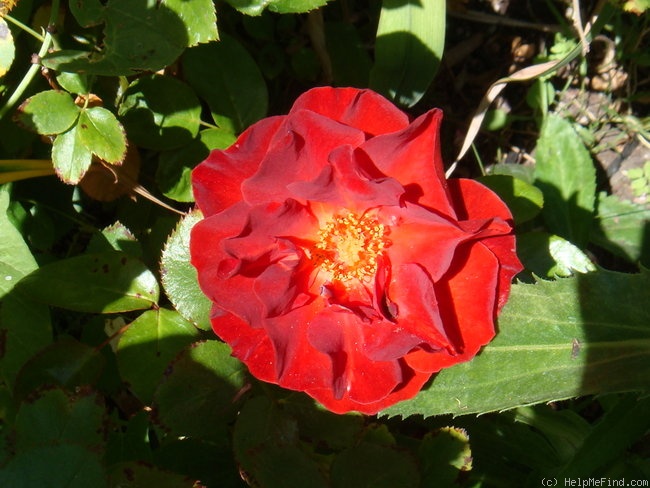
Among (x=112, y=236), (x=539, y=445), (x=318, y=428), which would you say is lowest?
(x=539, y=445)

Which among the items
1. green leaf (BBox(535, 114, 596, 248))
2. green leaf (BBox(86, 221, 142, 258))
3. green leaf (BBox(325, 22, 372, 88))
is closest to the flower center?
green leaf (BBox(86, 221, 142, 258))

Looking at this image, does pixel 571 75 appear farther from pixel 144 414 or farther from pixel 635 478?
pixel 144 414

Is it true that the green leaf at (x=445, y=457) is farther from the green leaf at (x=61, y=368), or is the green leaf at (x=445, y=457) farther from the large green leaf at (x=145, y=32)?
the large green leaf at (x=145, y=32)

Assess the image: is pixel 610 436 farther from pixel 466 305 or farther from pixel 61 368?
pixel 61 368

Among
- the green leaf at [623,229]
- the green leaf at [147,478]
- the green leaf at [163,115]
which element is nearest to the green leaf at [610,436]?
the green leaf at [623,229]

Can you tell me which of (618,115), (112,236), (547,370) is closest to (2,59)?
(112,236)

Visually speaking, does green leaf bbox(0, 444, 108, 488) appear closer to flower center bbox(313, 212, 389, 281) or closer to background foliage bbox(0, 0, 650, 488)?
background foliage bbox(0, 0, 650, 488)
